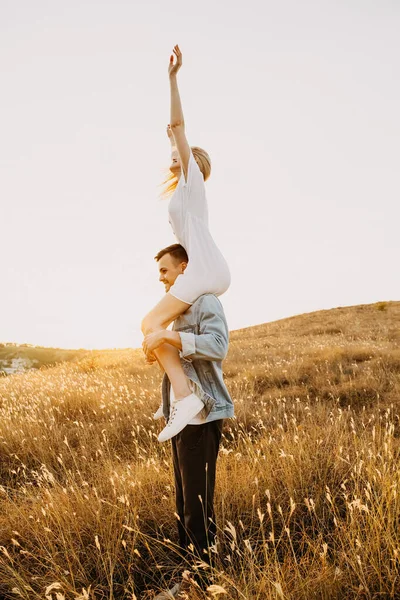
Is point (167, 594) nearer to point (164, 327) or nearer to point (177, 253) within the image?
point (164, 327)

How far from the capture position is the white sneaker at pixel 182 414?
2242 mm

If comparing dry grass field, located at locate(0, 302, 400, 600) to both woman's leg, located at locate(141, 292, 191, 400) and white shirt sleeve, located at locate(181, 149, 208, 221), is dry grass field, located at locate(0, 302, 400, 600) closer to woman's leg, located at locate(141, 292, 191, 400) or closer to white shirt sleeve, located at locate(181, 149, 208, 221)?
woman's leg, located at locate(141, 292, 191, 400)

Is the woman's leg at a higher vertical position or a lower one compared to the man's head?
lower

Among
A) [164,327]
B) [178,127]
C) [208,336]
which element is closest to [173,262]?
[164,327]

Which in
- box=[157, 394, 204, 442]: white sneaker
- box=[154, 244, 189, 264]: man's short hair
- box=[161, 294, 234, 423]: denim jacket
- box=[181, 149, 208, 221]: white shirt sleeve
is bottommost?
box=[157, 394, 204, 442]: white sneaker

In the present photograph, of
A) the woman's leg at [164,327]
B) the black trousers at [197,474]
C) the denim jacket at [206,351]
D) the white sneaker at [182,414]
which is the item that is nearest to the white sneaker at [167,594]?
the black trousers at [197,474]

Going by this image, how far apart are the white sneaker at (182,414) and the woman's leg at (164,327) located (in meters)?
0.09

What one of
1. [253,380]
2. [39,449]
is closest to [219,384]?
[39,449]

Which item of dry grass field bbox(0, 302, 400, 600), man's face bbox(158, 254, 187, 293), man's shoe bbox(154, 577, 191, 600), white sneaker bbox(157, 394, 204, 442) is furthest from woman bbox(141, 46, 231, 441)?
man's shoe bbox(154, 577, 191, 600)

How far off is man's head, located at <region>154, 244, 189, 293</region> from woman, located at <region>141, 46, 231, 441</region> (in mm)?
54

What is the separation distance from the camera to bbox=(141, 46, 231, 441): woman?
232cm

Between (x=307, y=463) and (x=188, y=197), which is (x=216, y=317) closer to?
(x=188, y=197)

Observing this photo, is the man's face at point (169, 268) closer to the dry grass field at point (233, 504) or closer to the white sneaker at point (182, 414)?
the white sneaker at point (182, 414)

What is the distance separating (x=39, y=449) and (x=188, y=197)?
143 inches
